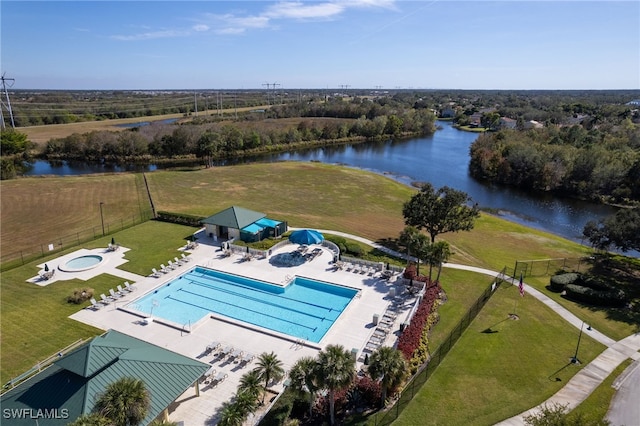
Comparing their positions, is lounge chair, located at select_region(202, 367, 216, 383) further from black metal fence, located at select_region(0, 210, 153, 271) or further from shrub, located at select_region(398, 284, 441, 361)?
black metal fence, located at select_region(0, 210, 153, 271)

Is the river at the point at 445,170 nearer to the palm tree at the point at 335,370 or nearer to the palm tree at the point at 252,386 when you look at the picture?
the palm tree at the point at 335,370

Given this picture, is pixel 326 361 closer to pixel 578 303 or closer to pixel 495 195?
pixel 578 303

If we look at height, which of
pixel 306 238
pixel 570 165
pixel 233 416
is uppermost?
pixel 570 165

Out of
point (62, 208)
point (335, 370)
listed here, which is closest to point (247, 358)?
point (335, 370)

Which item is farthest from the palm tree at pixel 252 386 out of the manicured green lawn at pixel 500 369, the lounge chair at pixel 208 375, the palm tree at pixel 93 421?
the manicured green lawn at pixel 500 369

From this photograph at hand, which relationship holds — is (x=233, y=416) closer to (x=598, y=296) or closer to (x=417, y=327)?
(x=417, y=327)

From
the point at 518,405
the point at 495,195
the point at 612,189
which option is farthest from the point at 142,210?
the point at 612,189

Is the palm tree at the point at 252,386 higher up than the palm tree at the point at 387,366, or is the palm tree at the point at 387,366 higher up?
the palm tree at the point at 387,366
